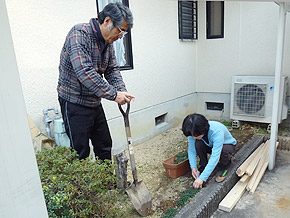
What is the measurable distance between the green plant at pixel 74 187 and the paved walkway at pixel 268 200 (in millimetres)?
1243

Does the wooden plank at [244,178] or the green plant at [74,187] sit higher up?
the green plant at [74,187]

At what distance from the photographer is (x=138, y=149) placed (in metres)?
4.07

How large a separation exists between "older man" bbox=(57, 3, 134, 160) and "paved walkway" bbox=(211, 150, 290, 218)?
155 centimetres

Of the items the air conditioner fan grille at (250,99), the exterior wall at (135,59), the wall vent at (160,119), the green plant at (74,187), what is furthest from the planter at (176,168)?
the air conditioner fan grille at (250,99)

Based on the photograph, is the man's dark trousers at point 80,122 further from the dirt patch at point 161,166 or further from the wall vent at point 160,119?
the wall vent at point 160,119

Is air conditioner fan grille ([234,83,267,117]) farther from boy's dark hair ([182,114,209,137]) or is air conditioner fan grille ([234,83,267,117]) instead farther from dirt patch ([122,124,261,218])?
boy's dark hair ([182,114,209,137])

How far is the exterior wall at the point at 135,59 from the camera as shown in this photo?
257 cm

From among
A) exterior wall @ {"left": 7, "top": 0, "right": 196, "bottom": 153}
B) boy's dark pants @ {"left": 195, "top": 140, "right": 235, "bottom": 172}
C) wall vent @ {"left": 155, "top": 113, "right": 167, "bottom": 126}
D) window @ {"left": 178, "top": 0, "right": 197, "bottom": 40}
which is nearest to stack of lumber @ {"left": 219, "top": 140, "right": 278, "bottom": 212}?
boy's dark pants @ {"left": 195, "top": 140, "right": 235, "bottom": 172}

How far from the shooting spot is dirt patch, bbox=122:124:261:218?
8.49 feet

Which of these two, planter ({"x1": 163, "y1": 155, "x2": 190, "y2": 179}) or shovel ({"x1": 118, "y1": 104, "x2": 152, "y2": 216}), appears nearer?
shovel ({"x1": 118, "y1": 104, "x2": 152, "y2": 216})

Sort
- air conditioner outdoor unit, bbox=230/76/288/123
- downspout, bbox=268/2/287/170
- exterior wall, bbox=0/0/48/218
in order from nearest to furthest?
exterior wall, bbox=0/0/48/218 → downspout, bbox=268/2/287/170 → air conditioner outdoor unit, bbox=230/76/288/123

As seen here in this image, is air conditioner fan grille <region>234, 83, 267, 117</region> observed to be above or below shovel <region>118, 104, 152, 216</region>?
above

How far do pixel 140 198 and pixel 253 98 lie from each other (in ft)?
11.2

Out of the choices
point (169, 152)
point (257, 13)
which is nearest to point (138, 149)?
point (169, 152)
